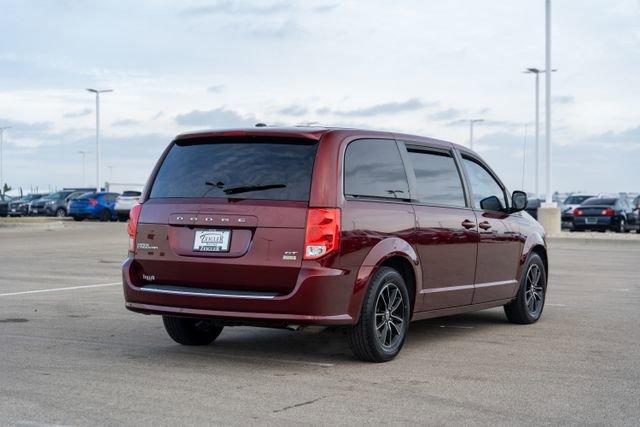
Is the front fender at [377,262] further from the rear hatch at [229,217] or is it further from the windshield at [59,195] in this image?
the windshield at [59,195]

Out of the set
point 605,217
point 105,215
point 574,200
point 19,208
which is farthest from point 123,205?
point 605,217

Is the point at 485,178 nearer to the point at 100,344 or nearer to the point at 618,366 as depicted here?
the point at 618,366

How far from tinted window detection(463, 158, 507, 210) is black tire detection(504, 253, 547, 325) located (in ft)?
2.68

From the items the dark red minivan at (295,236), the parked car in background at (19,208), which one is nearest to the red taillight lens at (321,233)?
the dark red minivan at (295,236)

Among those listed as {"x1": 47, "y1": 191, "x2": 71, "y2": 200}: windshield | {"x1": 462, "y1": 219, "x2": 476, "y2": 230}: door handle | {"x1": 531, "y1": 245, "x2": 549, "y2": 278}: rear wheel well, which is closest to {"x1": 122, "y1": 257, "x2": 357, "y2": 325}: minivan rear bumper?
{"x1": 462, "y1": 219, "x2": 476, "y2": 230}: door handle

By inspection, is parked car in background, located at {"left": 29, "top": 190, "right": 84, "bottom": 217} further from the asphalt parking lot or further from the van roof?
the van roof

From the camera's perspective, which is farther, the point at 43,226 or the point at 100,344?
the point at 43,226

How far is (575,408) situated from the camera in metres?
6.47

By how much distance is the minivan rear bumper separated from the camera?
7.52 metres

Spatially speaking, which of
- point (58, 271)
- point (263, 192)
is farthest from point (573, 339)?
point (58, 271)

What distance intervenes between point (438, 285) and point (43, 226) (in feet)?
114

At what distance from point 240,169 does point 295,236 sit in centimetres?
79

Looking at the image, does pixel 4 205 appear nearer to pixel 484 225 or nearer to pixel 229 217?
pixel 484 225

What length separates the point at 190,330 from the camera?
29.3 ft
